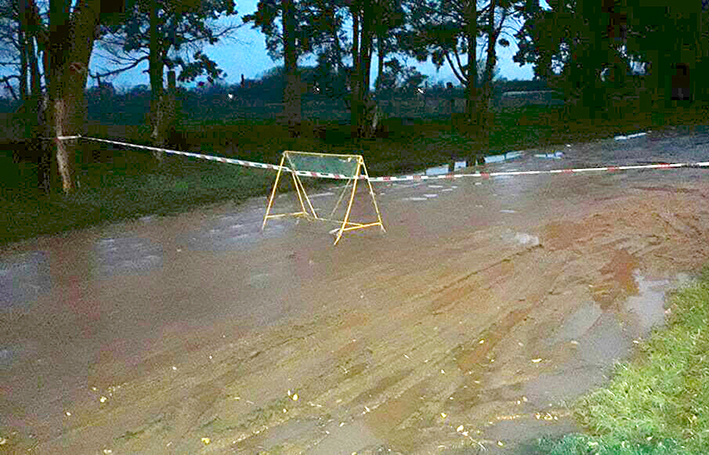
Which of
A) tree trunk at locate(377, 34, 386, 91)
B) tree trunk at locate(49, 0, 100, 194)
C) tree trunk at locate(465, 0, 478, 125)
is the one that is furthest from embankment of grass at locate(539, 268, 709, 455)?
tree trunk at locate(377, 34, 386, 91)

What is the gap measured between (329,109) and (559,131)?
11307 millimetres

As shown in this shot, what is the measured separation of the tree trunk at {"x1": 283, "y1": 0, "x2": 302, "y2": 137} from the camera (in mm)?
27266

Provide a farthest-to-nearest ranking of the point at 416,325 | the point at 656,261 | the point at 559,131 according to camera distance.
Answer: the point at 559,131 → the point at 656,261 → the point at 416,325

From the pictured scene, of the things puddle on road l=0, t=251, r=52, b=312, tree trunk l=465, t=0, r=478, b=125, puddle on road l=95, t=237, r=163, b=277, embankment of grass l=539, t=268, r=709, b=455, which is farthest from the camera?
tree trunk l=465, t=0, r=478, b=125

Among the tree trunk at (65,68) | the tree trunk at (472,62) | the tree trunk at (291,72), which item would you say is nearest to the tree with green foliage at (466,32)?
the tree trunk at (472,62)

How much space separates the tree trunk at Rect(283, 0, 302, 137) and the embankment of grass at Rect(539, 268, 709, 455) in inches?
885

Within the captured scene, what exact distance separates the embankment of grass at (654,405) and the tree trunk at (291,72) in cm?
2248

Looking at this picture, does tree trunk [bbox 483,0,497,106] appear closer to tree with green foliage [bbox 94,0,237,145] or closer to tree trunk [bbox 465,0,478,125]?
tree trunk [bbox 465,0,478,125]

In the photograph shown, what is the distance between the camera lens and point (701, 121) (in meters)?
40.8

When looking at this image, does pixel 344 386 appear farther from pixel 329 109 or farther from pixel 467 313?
pixel 329 109

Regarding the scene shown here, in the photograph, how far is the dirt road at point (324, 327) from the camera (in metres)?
5.05

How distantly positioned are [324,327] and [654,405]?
2.98 m

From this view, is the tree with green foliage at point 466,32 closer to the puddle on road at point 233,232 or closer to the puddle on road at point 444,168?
the puddle on road at point 444,168

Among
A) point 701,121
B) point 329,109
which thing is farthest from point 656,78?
point 329,109
